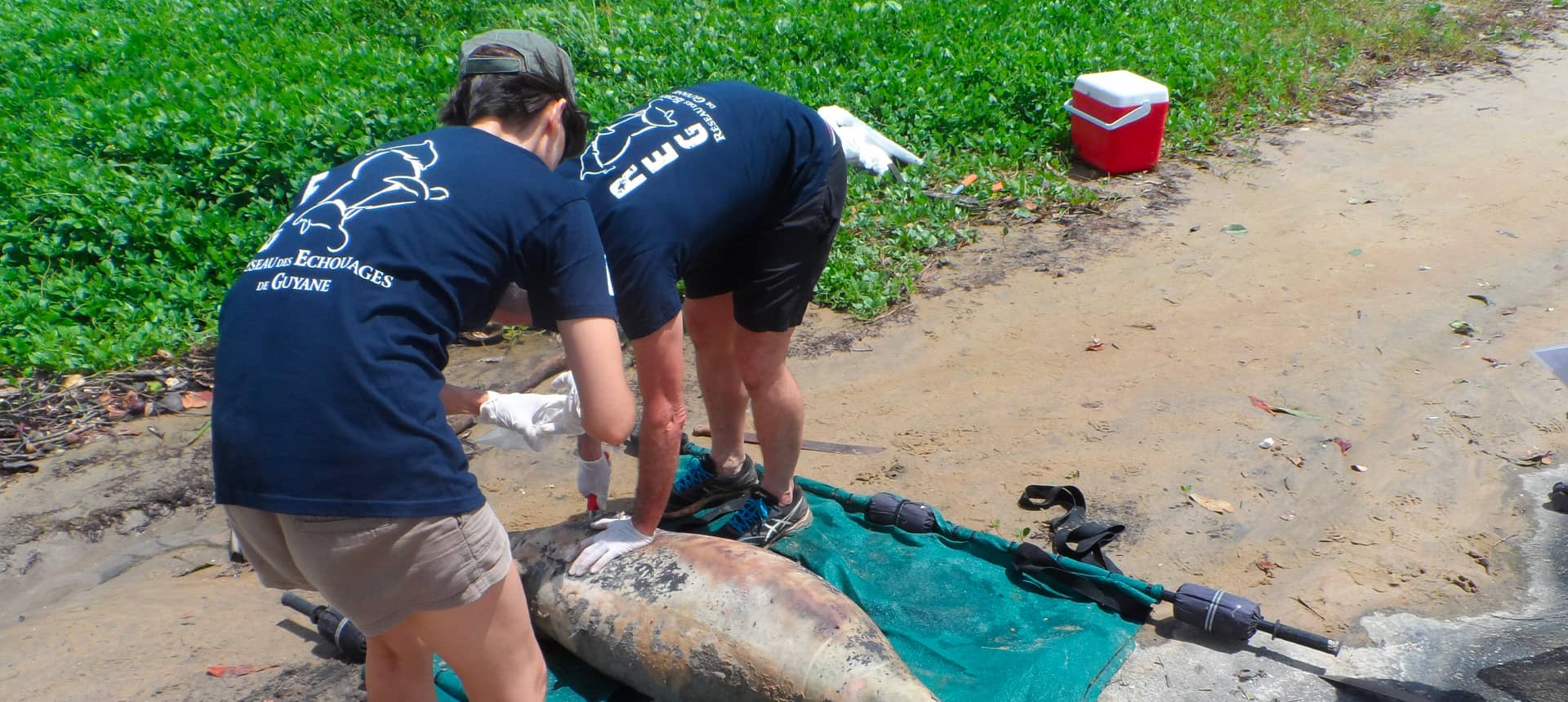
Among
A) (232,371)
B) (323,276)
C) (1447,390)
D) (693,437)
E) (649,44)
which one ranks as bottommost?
(693,437)

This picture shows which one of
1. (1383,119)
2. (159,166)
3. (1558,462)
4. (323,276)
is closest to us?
(323,276)

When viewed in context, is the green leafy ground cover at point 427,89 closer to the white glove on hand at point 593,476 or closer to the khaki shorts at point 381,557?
the white glove on hand at point 593,476

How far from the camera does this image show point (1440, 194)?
6.14m

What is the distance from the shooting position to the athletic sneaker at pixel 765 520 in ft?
11.6

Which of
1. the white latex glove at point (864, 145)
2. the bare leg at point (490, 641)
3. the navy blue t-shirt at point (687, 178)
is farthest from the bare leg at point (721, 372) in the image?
the white latex glove at point (864, 145)

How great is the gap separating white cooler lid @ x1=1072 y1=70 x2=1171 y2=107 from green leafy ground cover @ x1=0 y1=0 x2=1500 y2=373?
419 millimetres

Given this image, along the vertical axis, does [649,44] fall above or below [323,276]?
below

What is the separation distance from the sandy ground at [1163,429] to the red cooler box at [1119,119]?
0.31 m

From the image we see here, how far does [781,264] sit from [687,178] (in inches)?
19.5

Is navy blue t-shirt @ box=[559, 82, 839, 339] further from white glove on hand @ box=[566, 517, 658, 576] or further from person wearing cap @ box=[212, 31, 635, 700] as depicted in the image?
white glove on hand @ box=[566, 517, 658, 576]

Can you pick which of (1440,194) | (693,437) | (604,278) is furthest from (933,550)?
(1440,194)

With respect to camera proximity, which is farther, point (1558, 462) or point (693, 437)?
point (693, 437)

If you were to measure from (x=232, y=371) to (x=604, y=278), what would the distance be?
0.63m

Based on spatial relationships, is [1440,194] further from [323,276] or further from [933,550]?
[323,276]
